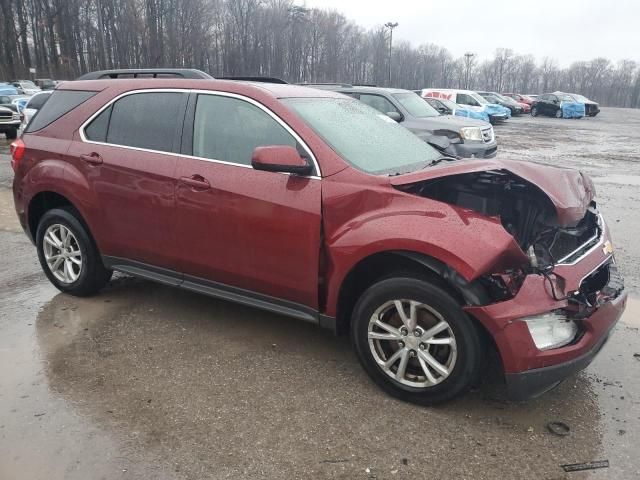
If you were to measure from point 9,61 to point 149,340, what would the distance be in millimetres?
73177

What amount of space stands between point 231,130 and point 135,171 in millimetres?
832

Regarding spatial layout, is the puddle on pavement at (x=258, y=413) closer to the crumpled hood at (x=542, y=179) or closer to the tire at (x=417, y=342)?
the tire at (x=417, y=342)

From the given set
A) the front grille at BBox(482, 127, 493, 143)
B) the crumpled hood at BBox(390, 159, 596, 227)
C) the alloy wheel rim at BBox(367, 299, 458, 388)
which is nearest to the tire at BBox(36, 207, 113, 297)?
the alloy wheel rim at BBox(367, 299, 458, 388)

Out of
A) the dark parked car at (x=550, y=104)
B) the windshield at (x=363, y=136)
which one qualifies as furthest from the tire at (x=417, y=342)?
the dark parked car at (x=550, y=104)

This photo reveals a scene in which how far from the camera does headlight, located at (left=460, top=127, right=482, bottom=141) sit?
11.0 m

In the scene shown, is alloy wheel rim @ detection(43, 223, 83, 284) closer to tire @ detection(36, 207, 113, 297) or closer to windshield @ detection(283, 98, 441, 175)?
tire @ detection(36, 207, 113, 297)

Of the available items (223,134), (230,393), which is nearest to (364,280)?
(230,393)

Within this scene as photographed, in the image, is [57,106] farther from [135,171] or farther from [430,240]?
[430,240]

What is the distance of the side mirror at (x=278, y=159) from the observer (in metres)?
3.17

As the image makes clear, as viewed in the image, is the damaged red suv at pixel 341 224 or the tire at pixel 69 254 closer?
the damaged red suv at pixel 341 224

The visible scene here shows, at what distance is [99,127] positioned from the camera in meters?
4.25

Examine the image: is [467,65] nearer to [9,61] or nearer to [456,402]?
[9,61]

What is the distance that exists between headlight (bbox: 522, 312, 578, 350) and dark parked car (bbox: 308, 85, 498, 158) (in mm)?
7867

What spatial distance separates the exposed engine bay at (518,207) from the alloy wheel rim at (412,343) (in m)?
0.69
